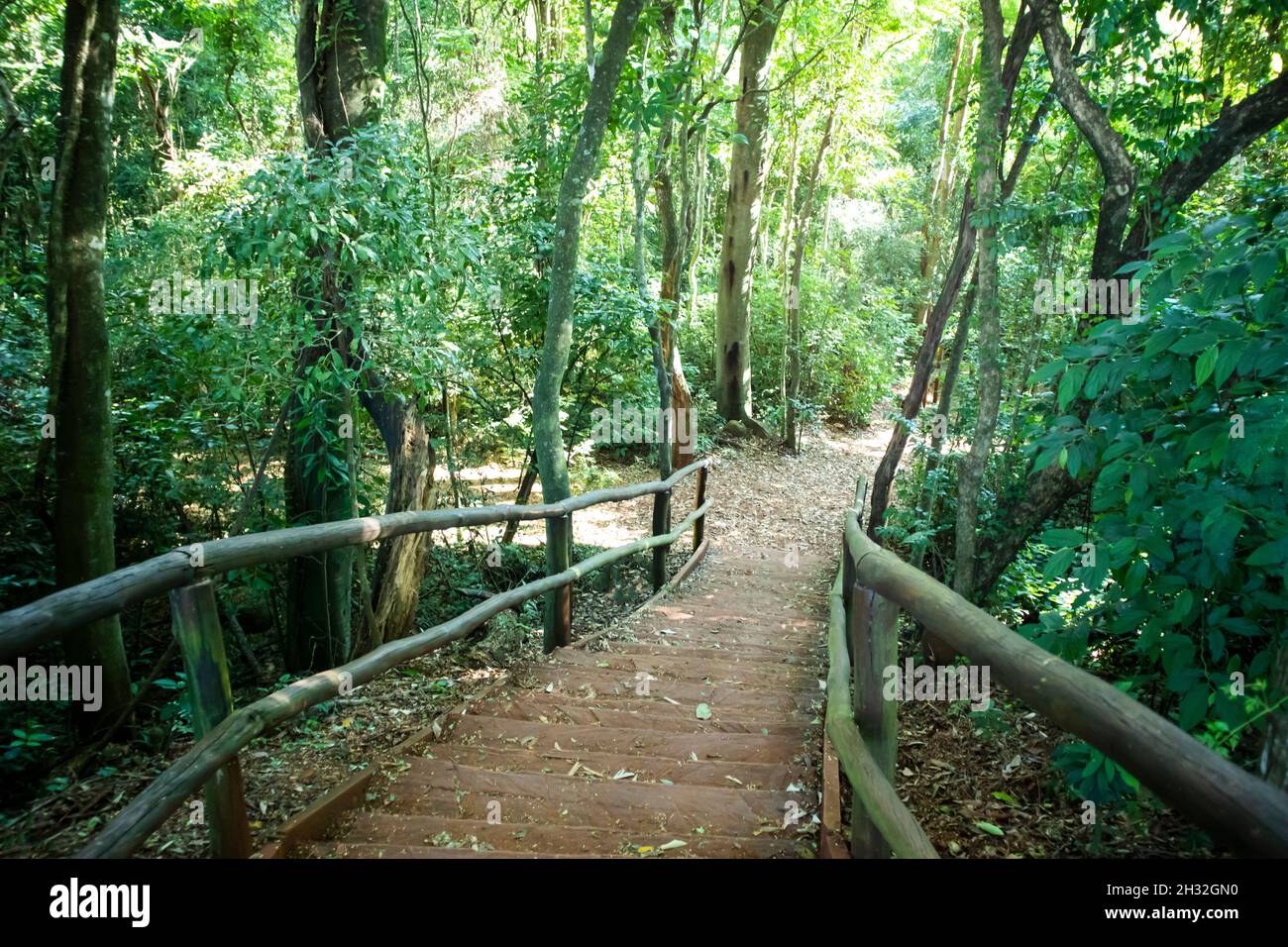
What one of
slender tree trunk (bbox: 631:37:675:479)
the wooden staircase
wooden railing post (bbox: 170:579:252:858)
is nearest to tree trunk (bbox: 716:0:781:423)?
slender tree trunk (bbox: 631:37:675:479)

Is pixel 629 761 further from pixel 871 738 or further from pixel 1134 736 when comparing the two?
pixel 1134 736

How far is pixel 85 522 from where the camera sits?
4797 mm

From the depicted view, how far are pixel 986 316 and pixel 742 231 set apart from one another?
9.92 m

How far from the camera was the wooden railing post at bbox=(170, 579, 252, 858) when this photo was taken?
224 centimetres

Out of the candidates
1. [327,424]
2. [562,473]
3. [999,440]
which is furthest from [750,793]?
[999,440]

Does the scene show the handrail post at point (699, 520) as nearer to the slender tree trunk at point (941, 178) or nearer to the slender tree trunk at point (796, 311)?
the slender tree trunk at point (796, 311)

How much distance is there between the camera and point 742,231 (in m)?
14.6

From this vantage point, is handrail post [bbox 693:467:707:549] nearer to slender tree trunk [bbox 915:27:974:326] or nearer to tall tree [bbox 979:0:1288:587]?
tall tree [bbox 979:0:1288:587]

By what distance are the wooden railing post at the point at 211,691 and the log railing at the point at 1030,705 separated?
1859 millimetres

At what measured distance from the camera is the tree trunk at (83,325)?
470 cm

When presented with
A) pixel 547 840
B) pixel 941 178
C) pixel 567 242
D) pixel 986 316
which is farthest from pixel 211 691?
pixel 941 178

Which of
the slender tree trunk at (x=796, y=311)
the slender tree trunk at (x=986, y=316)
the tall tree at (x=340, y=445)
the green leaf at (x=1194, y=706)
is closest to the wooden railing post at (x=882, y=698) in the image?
the green leaf at (x=1194, y=706)

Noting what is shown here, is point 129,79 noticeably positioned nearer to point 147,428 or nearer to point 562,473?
point 147,428
